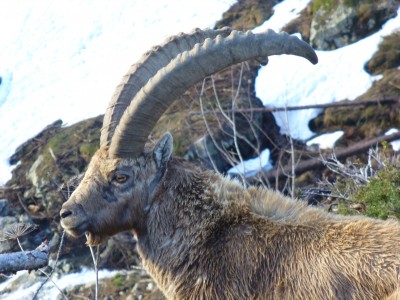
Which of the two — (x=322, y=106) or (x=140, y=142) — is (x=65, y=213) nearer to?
(x=140, y=142)

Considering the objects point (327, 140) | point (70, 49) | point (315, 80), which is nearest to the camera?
point (327, 140)

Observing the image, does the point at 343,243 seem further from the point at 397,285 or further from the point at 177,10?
the point at 177,10

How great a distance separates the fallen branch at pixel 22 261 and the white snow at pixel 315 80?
30.4 feet

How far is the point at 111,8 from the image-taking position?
23.3 metres

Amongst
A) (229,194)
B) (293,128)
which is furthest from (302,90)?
(229,194)

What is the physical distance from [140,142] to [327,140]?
814 centimetres

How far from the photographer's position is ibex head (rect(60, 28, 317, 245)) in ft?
16.6

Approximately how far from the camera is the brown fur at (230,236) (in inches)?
185

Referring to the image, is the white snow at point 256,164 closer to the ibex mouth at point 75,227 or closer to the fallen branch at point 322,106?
the fallen branch at point 322,106

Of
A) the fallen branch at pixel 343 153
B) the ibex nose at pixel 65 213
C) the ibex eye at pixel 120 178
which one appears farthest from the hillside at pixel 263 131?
the ibex nose at pixel 65 213

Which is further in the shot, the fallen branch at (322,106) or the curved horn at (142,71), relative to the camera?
the fallen branch at (322,106)

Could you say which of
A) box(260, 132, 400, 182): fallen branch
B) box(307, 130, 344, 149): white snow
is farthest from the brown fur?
box(307, 130, 344, 149): white snow

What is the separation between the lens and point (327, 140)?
1301 cm

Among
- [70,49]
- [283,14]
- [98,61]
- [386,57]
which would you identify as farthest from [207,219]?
[70,49]
